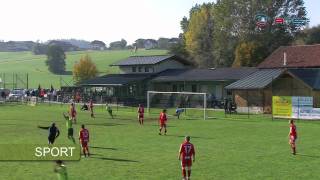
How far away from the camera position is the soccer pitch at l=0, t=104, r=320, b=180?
21953 mm

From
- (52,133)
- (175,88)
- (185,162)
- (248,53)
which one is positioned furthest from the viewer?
(248,53)

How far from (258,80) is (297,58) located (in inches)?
368

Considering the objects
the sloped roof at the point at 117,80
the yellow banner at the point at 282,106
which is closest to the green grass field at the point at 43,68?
the sloped roof at the point at 117,80

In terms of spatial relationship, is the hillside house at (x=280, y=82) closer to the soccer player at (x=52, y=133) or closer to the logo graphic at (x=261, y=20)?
the logo graphic at (x=261, y=20)

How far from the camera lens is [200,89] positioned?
73.9 meters

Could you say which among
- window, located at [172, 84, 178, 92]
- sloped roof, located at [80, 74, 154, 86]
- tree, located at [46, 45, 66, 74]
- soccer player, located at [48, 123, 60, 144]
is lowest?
soccer player, located at [48, 123, 60, 144]

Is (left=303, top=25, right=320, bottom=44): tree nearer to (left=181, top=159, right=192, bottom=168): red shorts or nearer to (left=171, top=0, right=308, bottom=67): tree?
(left=171, top=0, right=308, bottom=67): tree

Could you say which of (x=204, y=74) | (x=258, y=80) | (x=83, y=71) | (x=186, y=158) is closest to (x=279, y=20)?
(x=204, y=74)

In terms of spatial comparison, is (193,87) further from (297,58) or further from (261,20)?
(261,20)

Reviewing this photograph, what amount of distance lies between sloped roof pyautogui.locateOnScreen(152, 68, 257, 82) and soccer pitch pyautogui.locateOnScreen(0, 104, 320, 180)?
76.4ft

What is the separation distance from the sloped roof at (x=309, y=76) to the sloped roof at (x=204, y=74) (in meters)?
11.0

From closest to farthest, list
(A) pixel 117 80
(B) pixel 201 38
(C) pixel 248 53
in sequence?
1. (A) pixel 117 80
2. (C) pixel 248 53
3. (B) pixel 201 38

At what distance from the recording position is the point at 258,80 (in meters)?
62.2

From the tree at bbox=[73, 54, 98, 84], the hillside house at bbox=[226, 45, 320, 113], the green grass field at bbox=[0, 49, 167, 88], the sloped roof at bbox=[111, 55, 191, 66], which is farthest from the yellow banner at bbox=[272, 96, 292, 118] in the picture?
the green grass field at bbox=[0, 49, 167, 88]
